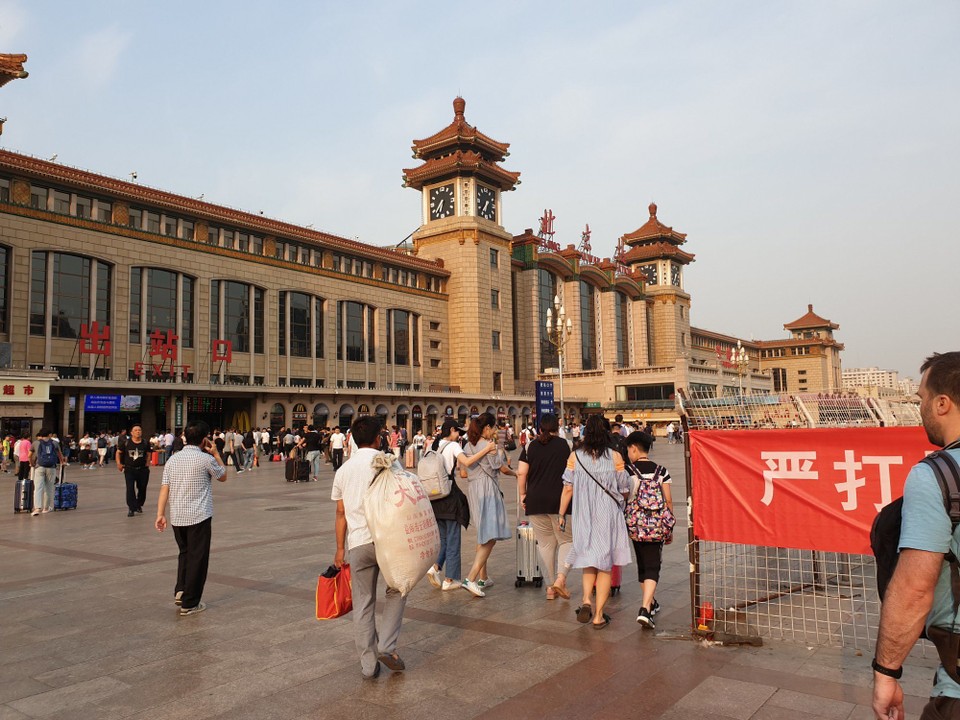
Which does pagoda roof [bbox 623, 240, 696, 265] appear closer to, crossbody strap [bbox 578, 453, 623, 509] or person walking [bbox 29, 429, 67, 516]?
person walking [bbox 29, 429, 67, 516]

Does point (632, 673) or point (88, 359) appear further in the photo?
point (88, 359)

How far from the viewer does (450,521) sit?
7.25 m

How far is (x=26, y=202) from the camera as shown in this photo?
35094 mm

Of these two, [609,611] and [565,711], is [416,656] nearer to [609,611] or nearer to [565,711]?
[565,711]

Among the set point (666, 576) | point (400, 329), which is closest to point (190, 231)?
point (400, 329)

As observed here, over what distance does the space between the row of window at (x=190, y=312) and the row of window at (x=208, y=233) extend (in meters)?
2.26

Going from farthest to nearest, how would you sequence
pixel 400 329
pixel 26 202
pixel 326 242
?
1. pixel 400 329
2. pixel 326 242
3. pixel 26 202

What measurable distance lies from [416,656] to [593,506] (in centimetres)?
192

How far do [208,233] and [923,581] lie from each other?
149 ft

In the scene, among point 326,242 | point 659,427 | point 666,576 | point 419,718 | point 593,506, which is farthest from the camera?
point 659,427

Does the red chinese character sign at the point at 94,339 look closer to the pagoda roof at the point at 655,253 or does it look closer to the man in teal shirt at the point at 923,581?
the man in teal shirt at the point at 923,581

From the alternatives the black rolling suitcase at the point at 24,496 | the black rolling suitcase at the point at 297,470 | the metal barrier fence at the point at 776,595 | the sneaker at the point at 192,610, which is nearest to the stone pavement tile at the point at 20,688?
the sneaker at the point at 192,610

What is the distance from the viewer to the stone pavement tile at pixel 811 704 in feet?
13.3

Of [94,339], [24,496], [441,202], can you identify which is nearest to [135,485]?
[24,496]
